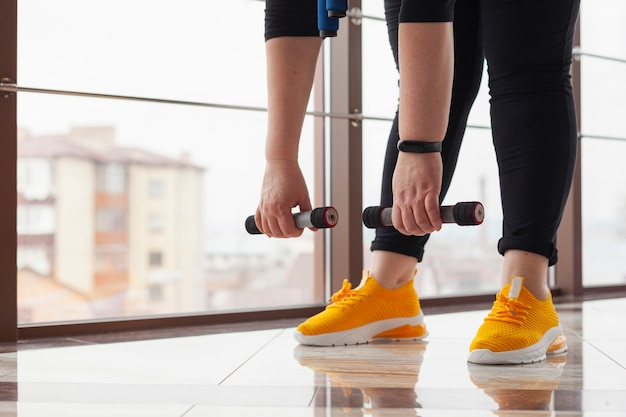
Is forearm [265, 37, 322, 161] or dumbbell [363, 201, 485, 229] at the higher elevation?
forearm [265, 37, 322, 161]

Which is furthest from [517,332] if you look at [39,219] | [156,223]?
[156,223]

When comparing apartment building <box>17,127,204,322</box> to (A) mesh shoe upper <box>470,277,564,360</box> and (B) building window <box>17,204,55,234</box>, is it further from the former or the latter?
(A) mesh shoe upper <box>470,277,564,360</box>

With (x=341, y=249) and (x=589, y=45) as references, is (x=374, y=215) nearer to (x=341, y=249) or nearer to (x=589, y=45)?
(x=341, y=249)

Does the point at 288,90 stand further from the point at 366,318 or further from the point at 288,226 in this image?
the point at 366,318

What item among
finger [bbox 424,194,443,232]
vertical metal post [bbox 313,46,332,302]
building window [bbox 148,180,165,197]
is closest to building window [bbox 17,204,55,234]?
building window [bbox 148,180,165,197]

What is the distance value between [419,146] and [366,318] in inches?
19.3

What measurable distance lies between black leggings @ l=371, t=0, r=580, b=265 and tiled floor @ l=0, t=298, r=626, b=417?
0.74 feet

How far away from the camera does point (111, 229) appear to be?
27.1 feet

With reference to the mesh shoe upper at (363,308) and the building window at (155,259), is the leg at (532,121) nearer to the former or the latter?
the mesh shoe upper at (363,308)

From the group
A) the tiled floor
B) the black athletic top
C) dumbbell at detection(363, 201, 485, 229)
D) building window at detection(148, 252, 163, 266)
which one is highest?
the black athletic top

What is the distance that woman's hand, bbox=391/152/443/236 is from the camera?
0.98 metres

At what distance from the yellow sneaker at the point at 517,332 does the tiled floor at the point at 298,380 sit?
23 millimetres

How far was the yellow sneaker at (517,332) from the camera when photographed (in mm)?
1157

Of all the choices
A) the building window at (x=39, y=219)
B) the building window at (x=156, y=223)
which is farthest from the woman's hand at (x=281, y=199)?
the building window at (x=156, y=223)
